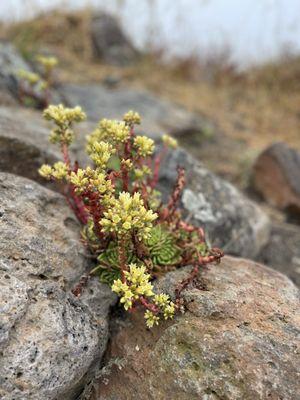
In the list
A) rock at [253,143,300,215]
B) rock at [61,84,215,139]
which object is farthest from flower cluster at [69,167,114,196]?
rock at [61,84,215,139]

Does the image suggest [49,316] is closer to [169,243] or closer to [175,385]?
[175,385]

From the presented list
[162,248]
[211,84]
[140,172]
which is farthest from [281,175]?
[211,84]

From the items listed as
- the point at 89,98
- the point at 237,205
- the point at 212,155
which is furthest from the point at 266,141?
the point at 237,205

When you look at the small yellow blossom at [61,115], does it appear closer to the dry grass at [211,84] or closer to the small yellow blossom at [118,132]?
the small yellow blossom at [118,132]

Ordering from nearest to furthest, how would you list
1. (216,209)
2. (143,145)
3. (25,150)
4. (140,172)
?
(143,145) → (140,172) → (25,150) → (216,209)

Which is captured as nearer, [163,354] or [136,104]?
[163,354]

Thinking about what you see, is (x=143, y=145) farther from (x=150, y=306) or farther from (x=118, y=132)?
(x=150, y=306)
